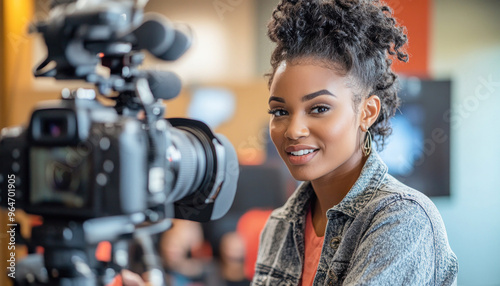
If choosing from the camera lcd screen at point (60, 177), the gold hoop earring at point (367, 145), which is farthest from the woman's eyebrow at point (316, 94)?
the camera lcd screen at point (60, 177)

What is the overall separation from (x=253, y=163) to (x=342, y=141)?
5.34 ft

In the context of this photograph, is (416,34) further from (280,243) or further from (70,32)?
(70,32)

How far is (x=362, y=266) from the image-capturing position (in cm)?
81

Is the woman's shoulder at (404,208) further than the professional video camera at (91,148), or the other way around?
the woman's shoulder at (404,208)

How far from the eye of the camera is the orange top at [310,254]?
101 centimetres

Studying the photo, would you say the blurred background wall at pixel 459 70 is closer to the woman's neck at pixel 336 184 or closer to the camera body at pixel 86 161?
the woman's neck at pixel 336 184

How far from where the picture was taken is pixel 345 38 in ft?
3.23

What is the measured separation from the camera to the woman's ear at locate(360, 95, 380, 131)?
1003mm

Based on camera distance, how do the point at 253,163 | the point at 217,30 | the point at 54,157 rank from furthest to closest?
the point at 217,30 < the point at 253,163 < the point at 54,157

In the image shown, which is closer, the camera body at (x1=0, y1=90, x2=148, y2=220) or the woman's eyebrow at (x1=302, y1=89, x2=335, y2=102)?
the camera body at (x1=0, y1=90, x2=148, y2=220)

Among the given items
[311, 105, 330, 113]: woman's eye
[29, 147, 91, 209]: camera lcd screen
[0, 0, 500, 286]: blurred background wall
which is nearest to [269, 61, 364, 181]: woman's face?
[311, 105, 330, 113]: woman's eye

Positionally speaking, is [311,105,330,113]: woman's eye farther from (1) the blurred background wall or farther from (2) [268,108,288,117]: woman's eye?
(1) the blurred background wall

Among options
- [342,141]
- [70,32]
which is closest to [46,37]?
[70,32]

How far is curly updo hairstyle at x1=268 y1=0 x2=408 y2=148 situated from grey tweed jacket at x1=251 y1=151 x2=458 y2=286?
153 millimetres
